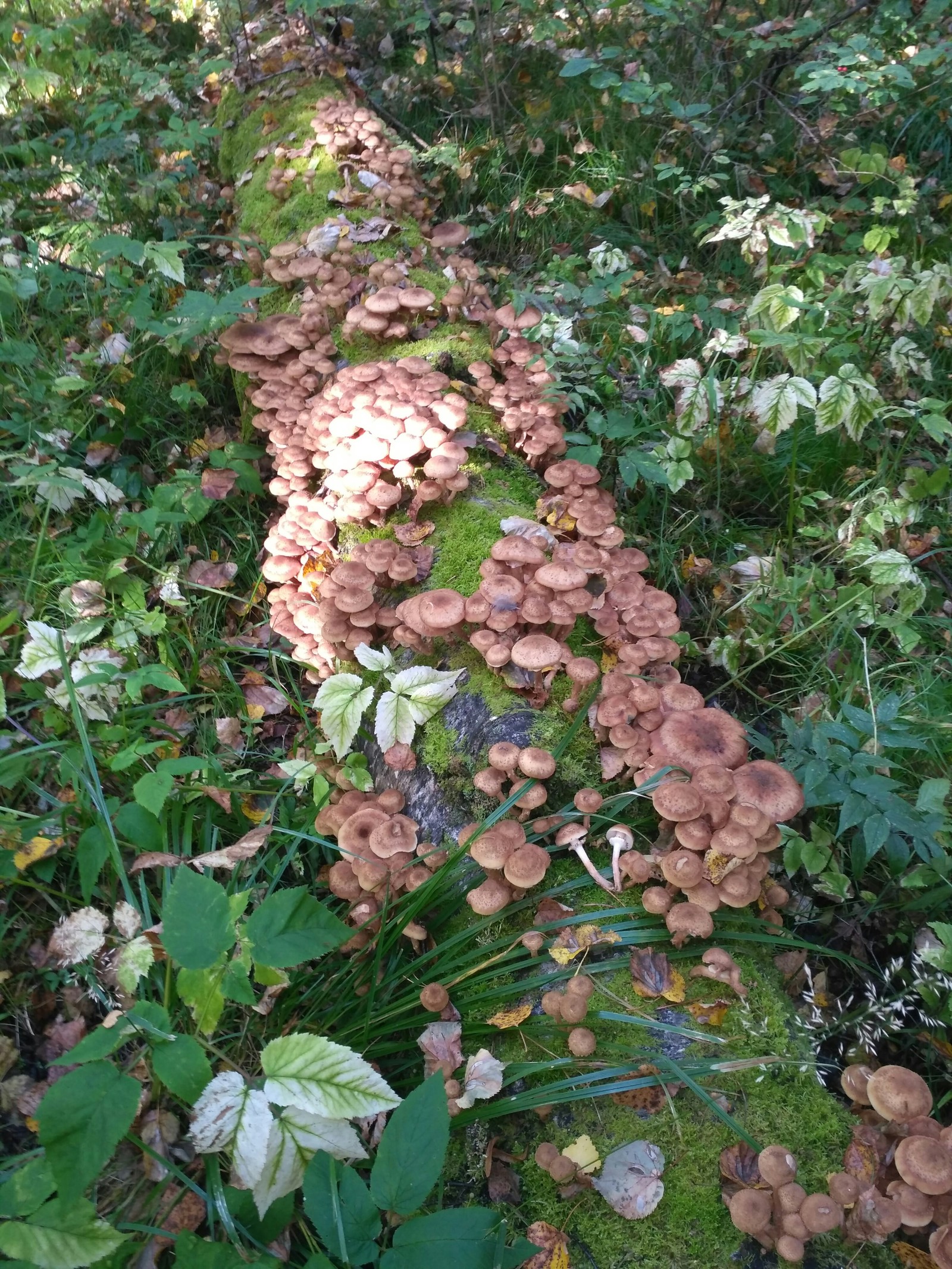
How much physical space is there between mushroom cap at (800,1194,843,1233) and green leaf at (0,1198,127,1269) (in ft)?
5.20

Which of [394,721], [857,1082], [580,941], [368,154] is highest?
[368,154]

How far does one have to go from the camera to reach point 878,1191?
6.27ft

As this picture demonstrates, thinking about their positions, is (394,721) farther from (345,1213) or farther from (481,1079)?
(345,1213)

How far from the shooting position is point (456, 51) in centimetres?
740

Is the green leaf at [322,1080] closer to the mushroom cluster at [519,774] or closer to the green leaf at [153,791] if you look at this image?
the mushroom cluster at [519,774]

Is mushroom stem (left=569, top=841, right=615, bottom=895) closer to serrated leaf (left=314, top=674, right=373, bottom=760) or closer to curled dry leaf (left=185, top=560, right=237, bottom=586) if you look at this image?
serrated leaf (left=314, top=674, right=373, bottom=760)

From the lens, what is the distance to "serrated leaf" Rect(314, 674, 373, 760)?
10.2 ft

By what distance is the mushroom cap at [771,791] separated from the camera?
240 cm

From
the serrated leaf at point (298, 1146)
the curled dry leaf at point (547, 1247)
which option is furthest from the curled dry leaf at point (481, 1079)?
the serrated leaf at point (298, 1146)

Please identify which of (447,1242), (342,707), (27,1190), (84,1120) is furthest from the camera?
(342,707)

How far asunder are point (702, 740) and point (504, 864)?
2.48 feet

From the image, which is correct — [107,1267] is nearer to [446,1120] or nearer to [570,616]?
[446,1120]

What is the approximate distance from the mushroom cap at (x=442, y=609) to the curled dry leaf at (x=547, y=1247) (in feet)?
6.00

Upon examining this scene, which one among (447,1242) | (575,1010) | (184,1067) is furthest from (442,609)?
(447,1242)
